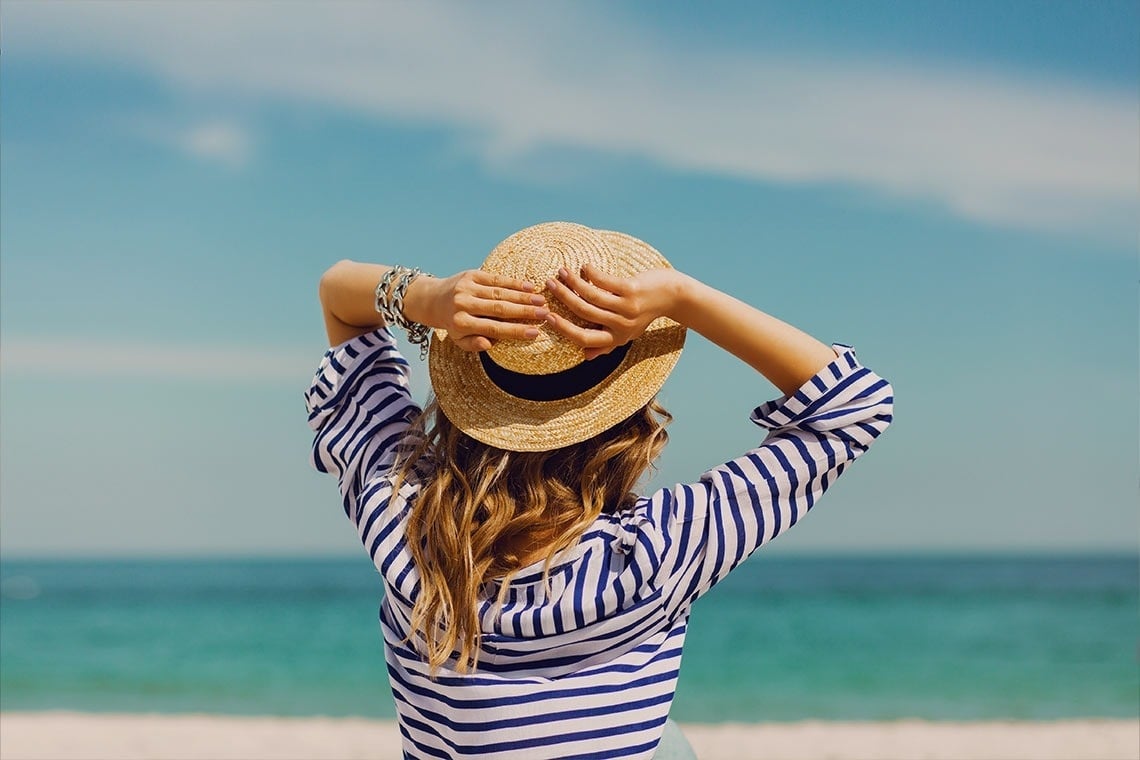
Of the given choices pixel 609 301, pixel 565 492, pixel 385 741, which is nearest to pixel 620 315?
pixel 609 301

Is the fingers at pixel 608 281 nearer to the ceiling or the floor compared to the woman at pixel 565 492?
nearer to the ceiling

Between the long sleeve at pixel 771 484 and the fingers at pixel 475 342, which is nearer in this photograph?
the long sleeve at pixel 771 484

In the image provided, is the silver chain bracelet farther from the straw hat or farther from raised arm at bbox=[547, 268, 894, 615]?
raised arm at bbox=[547, 268, 894, 615]

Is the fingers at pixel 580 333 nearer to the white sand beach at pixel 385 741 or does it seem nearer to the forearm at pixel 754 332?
the forearm at pixel 754 332

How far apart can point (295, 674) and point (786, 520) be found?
1492 centimetres

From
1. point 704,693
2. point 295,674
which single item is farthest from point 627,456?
point 295,674

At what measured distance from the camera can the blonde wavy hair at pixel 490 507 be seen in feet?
4.85

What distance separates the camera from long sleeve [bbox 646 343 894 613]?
56.7 inches

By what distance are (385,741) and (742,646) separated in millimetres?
10246

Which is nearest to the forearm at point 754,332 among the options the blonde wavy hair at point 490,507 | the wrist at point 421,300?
the blonde wavy hair at point 490,507

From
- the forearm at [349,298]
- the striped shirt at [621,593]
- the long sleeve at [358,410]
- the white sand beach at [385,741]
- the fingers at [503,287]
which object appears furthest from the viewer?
the white sand beach at [385,741]

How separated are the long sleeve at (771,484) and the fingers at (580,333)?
22cm

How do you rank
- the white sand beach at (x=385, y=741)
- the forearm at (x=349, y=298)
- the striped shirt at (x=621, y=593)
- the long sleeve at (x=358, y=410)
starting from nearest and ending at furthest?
the striped shirt at (x=621, y=593) → the long sleeve at (x=358, y=410) → the forearm at (x=349, y=298) → the white sand beach at (x=385, y=741)

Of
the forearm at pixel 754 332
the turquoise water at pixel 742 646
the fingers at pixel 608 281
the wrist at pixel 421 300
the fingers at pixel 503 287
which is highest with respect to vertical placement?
the turquoise water at pixel 742 646
